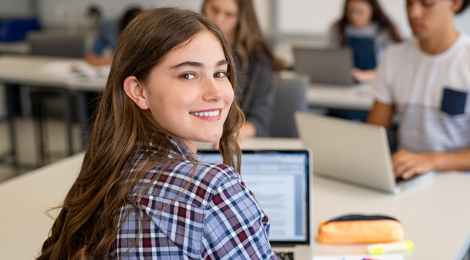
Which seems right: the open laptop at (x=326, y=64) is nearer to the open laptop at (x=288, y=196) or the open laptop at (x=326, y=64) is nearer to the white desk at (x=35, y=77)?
the white desk at (x=35, y=77)

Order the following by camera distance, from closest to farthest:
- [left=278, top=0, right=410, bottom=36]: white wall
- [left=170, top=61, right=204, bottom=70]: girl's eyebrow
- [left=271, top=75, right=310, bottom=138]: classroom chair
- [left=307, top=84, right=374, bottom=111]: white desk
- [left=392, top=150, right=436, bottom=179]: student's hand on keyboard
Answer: [left=170, top=61, right=204, bottom=70]: girl's eyebrow
[left=392, top=150, right=436, bottom=179]: student's hand on keyboard
[left=271, top=75, right=310, bottom=138]: classroom chair
[left=307, top=84, right=374, bottom=111]: white desk
[left=278, top=0, right=410, bottom=36]: white wall

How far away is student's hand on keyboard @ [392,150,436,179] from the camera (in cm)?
178

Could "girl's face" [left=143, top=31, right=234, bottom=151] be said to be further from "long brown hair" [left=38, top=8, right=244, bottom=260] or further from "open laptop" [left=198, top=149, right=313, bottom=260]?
"open laptop" [left=198, top=149, right=313, bottom=260]

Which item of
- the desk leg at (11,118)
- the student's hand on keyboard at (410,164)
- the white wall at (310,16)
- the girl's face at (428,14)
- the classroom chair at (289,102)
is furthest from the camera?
the white wall at (310,16)

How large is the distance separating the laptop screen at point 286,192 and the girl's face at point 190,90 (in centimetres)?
36

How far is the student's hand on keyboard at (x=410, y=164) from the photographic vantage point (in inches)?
70.2

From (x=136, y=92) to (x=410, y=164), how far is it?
116 cm

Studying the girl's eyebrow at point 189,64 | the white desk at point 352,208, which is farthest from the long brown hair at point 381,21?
the girl's eyebrow at point 189,64

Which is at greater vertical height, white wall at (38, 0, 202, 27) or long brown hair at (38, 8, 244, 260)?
long brown hair at (38, 8, 244, 260)

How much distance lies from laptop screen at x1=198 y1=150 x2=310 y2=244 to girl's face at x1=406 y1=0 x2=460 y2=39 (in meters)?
1.03

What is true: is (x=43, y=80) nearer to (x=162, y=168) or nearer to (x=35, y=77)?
(x=35, y=77)

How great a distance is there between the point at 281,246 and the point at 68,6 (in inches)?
249

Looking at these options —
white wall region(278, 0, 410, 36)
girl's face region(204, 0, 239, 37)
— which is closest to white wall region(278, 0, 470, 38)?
white wall region(278, 0, 410, 36)

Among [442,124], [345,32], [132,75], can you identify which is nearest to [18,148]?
[345,32]
